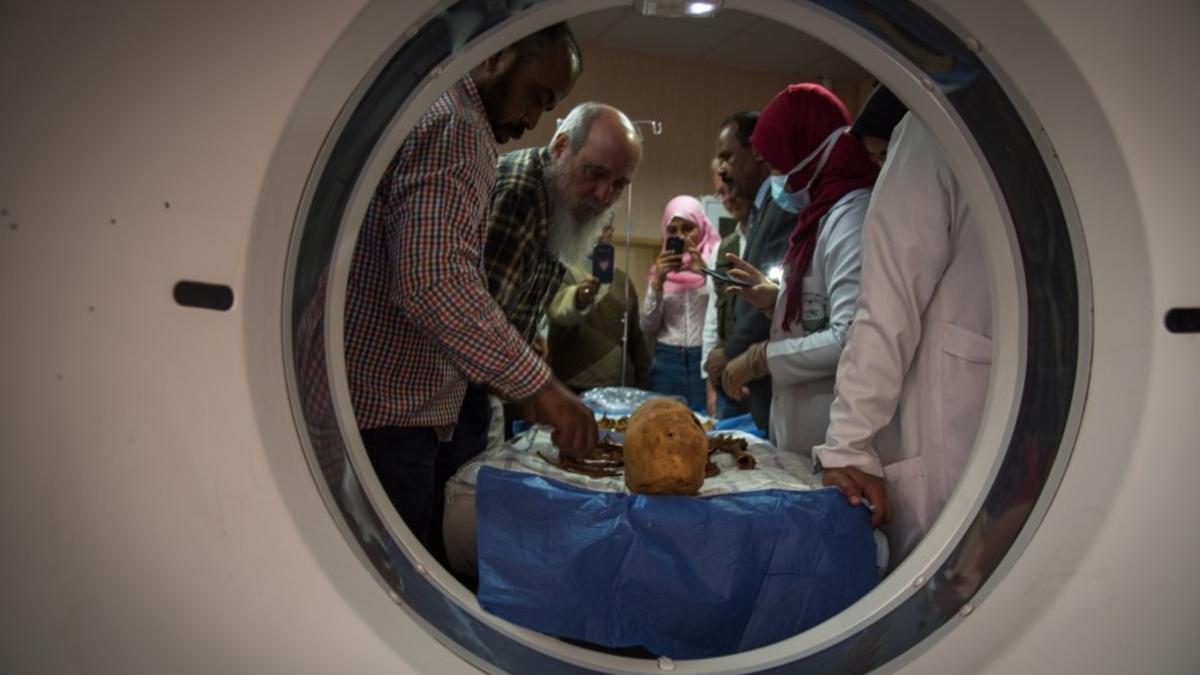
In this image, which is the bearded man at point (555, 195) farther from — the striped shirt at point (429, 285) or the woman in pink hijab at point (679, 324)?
the woman in pink hijab at point (679, 324)

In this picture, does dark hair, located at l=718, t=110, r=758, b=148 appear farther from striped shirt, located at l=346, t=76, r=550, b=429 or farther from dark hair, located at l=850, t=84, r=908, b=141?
striped shirt, located at l=346, t=76, r=550, b=429

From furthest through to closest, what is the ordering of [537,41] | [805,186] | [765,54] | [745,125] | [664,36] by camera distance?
[765,54] < [664,36] < [745,125] < [805,186] < [537,41]

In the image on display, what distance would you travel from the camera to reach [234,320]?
0.56 meters

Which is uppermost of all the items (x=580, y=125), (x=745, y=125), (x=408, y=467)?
(x=745, y=125)

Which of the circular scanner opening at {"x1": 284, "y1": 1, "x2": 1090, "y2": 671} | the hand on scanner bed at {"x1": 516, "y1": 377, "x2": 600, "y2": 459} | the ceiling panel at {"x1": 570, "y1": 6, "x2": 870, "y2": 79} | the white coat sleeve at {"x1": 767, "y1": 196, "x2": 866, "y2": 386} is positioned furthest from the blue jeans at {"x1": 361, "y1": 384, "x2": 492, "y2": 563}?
the ceiling panel at {"x1": 570, "y1": 6, "x2": 870, "y2": 79}

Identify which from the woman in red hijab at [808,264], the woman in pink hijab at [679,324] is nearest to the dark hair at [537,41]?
the woman in red hijab at [808,264]

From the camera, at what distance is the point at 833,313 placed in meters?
1.38

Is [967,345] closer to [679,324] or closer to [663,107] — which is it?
[679,324]

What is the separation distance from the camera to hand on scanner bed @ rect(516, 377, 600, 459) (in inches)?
46.4

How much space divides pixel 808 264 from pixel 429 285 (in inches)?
34.4

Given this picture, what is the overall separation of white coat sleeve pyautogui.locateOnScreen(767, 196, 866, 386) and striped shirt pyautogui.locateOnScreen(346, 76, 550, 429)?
56 centimetres

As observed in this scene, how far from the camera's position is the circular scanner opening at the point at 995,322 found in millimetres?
712

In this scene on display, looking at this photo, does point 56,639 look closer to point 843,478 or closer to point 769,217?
point 843,478

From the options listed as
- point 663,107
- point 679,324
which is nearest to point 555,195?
point 679,324
